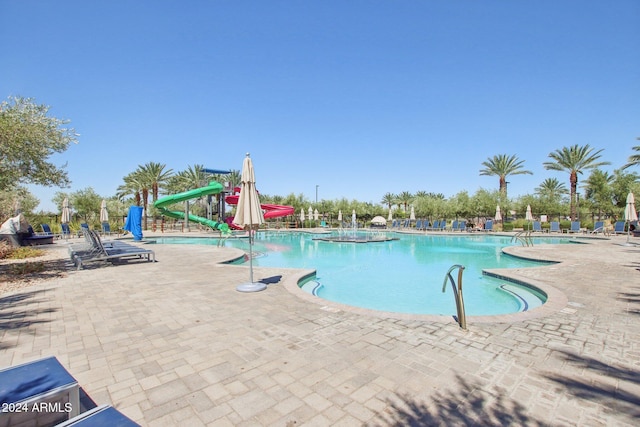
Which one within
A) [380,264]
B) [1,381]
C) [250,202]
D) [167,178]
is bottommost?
[380,264]

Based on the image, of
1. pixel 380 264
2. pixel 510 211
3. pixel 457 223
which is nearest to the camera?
pixel 380 264

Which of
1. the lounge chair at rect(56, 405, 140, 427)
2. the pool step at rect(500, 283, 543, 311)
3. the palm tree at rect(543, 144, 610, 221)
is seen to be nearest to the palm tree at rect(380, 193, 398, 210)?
the palm tree at rect(543, 144, 610, 221)

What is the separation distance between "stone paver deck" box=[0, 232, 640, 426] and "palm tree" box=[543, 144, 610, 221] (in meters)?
31.6

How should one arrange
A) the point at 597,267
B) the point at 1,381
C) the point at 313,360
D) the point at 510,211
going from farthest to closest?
the point at 510,211, the point at 597,267, the point at 313,360, the point at 1,381

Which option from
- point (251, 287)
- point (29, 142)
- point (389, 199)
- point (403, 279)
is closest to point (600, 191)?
point (389, 199)

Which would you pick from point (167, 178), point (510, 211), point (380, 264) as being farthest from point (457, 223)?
point (167, 178)

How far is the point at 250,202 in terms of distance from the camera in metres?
6.25

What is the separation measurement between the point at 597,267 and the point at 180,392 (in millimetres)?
11639

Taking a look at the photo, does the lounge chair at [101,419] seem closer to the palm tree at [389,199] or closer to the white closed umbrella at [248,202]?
the white closed umbrella at [248,202]

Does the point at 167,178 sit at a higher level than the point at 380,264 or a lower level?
higher

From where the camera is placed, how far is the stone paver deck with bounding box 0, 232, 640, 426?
2.51 meters

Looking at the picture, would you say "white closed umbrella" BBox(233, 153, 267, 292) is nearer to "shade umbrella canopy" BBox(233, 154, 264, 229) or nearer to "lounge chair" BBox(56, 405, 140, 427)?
"shade umbrella canopy" BBox(233, 154, 264, 229)

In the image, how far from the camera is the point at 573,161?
98.6 ft

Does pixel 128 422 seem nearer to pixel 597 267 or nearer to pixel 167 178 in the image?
pixel 597 267
